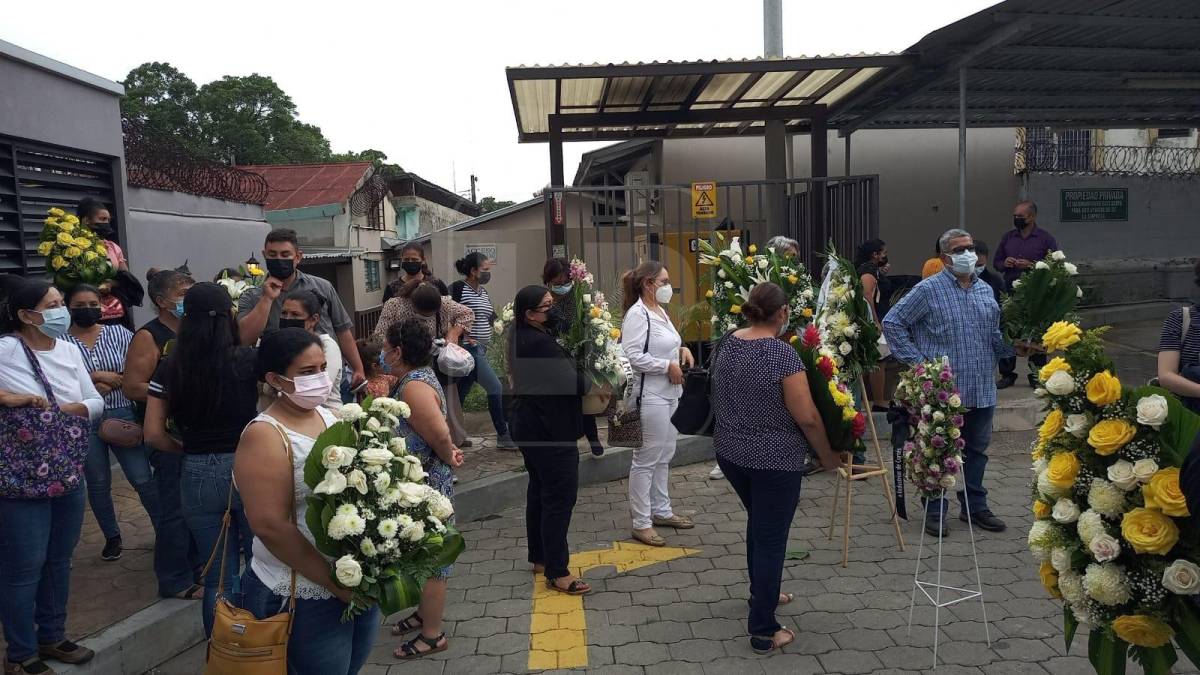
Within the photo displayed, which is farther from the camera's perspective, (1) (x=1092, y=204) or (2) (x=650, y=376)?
(1) (x=1092, y=204)

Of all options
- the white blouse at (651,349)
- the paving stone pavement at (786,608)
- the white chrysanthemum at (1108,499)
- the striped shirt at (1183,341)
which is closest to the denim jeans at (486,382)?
the paving stone pavement at (786,608)

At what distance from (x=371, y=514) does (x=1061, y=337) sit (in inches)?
95.9

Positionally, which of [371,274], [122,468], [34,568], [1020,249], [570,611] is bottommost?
[570,611]

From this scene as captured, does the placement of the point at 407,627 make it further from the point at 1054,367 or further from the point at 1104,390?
the point at 1104,390

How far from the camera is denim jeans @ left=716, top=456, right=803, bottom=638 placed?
13.9 feet

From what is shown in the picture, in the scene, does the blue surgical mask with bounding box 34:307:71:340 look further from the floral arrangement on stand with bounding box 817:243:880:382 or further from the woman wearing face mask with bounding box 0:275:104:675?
the floral arrangement on stand with bounding box 817:243:880:382

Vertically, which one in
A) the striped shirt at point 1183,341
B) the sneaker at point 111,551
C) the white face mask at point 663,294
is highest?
the white face mask at point 663,294

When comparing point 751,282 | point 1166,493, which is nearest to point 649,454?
point 751,282

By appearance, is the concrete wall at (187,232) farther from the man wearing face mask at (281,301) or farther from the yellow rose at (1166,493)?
the yellow rose at (1166,493)

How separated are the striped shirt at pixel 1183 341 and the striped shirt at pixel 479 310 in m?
5.39

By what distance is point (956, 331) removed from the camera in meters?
5.66

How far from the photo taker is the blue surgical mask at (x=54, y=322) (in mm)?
4062

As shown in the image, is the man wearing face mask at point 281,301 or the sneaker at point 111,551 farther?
the sneaker at point 111,551

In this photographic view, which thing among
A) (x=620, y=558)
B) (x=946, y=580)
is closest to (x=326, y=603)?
(x=620, y=558)
